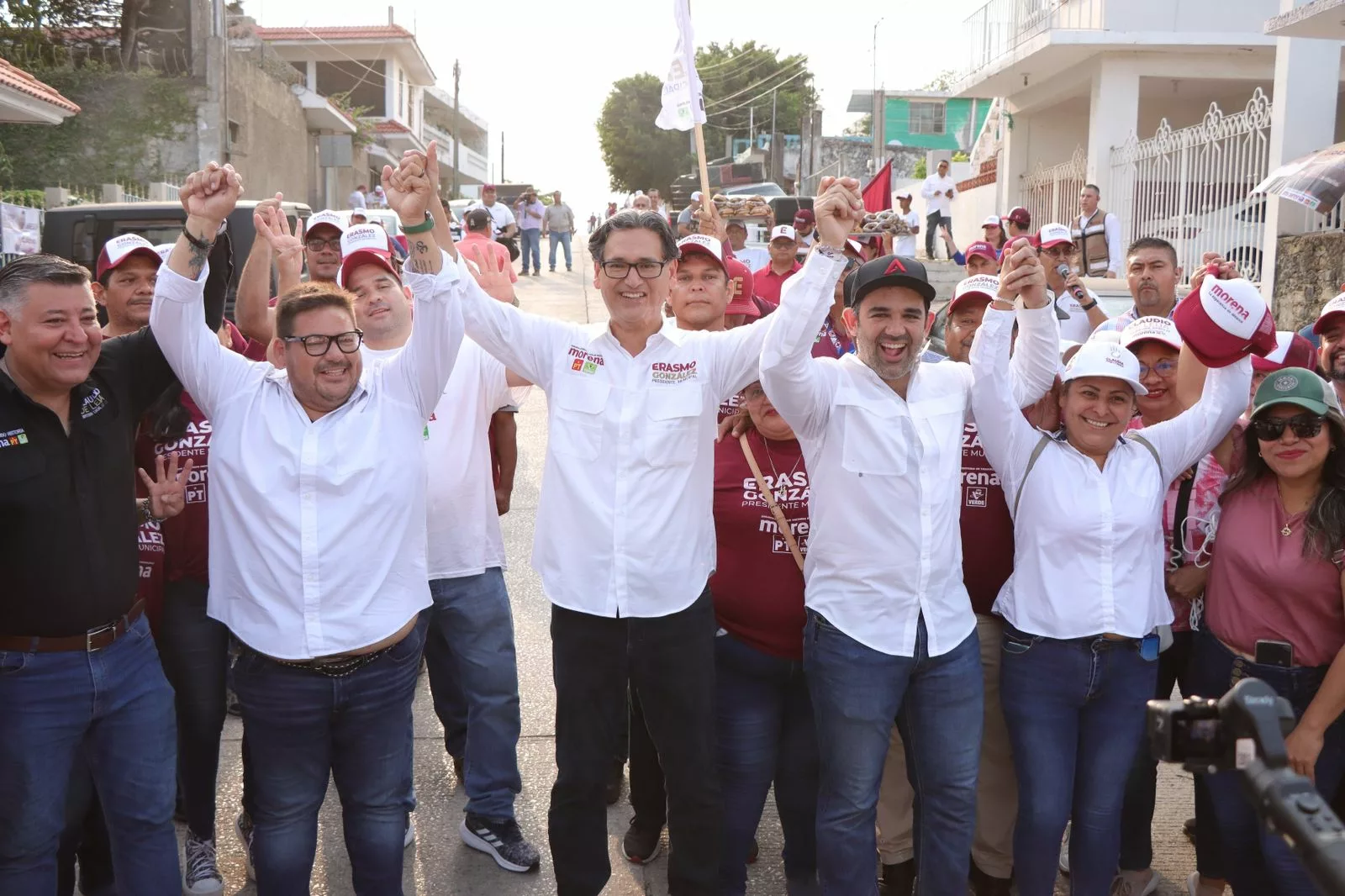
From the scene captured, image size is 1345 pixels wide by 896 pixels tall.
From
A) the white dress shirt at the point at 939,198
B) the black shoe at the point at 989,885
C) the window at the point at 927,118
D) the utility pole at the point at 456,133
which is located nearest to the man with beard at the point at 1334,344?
the black shoe at the point at 989,885

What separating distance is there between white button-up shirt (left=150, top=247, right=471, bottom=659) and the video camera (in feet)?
7.56

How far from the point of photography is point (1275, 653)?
11.9ft

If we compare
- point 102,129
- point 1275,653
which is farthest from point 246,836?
point 102,129

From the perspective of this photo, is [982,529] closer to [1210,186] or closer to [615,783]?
[615,783]

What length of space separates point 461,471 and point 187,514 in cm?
94

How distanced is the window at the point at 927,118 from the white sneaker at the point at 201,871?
66395 mm

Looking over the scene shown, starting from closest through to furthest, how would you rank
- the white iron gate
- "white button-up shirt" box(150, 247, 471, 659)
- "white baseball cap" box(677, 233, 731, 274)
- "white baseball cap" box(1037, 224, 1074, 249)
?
"white button-up shirt" box(150, 247, 471, 659) < "white baseball cap" box(677, 233, 731, 274) < "white baseball cap" box(1037, 224, 1074, 249) < the white iron gate

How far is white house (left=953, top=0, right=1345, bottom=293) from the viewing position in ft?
39.1

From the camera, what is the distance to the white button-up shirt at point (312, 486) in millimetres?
3293

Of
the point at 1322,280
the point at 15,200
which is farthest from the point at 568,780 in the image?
the point at 15,200

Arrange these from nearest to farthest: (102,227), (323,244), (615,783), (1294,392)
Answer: (1294,392) < (615,783) < (323,244) < (102,227)

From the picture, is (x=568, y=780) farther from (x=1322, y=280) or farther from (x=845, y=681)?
(x=1322, y=280)

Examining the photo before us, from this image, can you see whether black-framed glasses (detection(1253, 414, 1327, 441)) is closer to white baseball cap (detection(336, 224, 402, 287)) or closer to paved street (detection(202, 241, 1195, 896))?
paved street (detection(202, 241, 1195, 896))

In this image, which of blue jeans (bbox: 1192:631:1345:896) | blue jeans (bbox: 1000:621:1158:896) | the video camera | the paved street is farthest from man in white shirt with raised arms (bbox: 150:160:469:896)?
blue jeans (bbox: 1192:631:1345:896)
